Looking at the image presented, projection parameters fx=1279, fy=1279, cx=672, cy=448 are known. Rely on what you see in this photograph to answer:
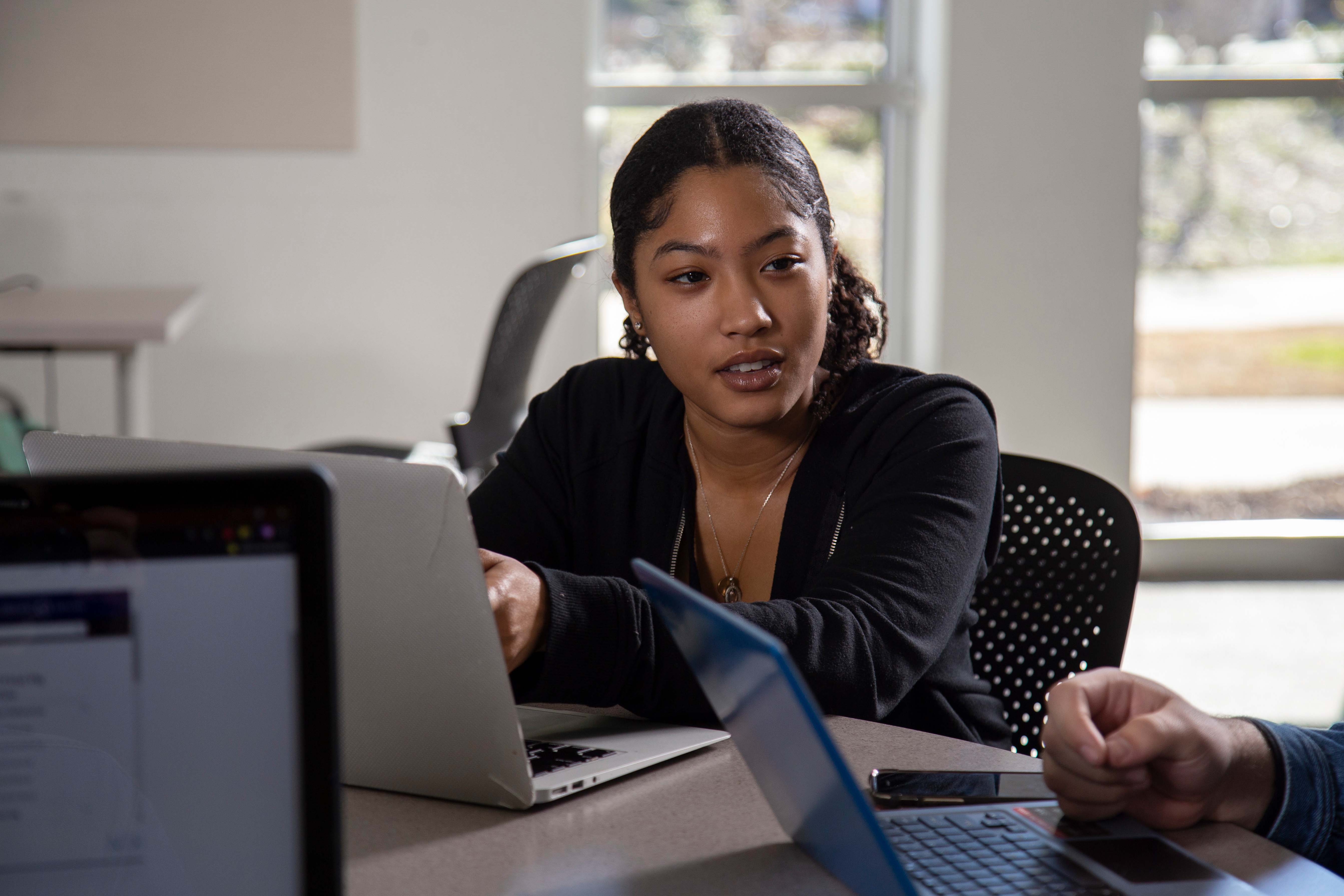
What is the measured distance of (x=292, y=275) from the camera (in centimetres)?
339

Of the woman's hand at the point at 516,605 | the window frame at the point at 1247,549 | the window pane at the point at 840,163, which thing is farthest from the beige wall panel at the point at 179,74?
the woman's hand at the point at 516,605

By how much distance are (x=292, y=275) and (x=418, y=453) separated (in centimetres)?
112

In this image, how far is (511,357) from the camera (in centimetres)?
244

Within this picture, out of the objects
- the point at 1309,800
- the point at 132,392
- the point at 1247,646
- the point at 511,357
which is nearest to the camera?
the point at 1309,800

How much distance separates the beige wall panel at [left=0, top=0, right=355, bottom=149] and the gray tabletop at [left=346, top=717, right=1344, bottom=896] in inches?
112

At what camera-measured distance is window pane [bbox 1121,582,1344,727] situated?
9.29 ft

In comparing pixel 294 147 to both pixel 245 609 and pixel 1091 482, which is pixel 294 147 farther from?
pixel 245 609

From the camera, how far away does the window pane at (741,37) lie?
356cm

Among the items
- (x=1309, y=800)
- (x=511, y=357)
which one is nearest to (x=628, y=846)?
(x=1309, y=800)

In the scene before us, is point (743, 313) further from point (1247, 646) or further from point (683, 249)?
point (1247, 646)

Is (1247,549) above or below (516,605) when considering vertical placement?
below

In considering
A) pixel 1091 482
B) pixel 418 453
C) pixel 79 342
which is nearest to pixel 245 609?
pixel 1091 482

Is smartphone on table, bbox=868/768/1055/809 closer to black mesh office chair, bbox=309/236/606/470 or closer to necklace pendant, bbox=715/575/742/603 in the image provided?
necklace pendant, bbox=715/575/742/603

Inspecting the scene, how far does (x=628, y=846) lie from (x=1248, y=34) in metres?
3.62
